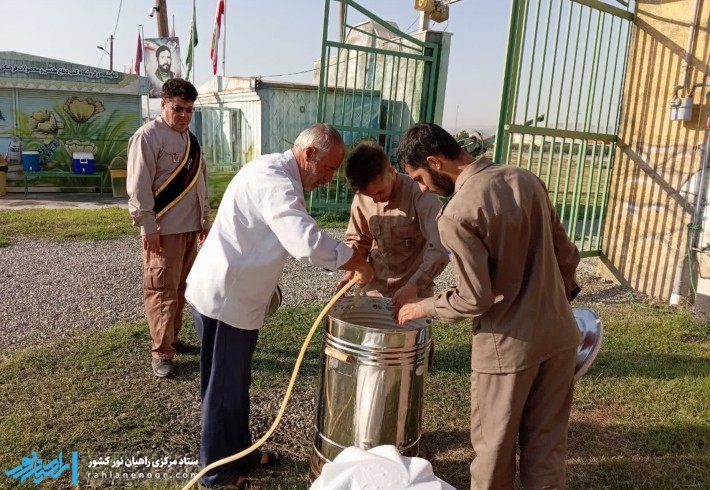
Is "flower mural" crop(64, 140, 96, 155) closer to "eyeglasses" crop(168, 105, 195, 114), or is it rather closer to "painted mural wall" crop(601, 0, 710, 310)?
"eyeglasses" crop(168, 105, 195, 114)

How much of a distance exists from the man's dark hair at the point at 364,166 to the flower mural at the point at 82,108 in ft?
46.9

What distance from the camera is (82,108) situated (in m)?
14.8

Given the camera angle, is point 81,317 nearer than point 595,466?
No

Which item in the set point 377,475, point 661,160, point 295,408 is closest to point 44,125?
point 295,408

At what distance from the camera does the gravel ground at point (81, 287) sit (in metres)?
4.84

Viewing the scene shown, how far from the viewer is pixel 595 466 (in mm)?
3021

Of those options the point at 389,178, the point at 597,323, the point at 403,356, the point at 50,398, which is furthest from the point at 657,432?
the point at 50,398

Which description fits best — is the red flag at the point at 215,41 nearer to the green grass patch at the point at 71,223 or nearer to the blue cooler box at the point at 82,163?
the blue cooler box at the point at 82,163

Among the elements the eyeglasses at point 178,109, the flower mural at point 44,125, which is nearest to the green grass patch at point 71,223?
the flower mural at point 44,125

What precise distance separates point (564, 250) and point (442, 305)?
26.1 inches

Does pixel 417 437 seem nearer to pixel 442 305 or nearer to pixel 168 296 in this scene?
pixel 442 305

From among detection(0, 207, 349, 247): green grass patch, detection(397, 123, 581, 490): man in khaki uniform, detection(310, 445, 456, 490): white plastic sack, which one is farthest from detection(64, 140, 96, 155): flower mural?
detection(310, 445, 456, 490): white plastic sack

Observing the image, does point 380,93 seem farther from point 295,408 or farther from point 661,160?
point 295,408

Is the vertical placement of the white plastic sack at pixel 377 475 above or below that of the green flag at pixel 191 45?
below
